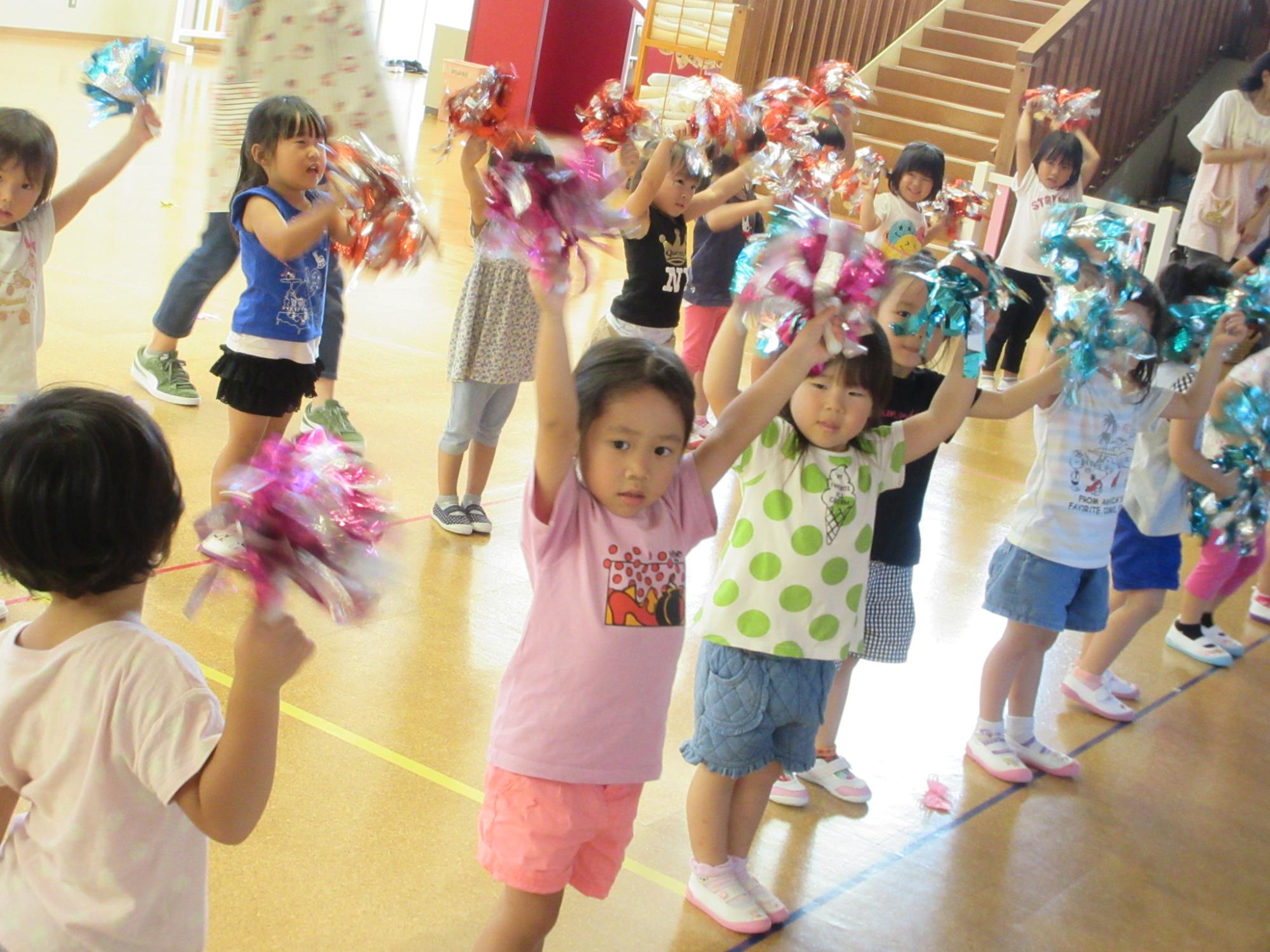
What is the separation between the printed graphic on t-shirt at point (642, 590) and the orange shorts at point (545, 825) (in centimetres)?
26

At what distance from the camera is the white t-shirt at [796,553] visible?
8.61ft

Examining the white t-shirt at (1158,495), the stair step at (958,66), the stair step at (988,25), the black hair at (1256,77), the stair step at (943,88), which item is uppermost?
the stair step at (988,25)

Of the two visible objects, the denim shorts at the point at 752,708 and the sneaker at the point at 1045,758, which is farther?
the sneaker at the point at 1045,758

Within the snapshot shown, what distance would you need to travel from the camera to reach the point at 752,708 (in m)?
2.62

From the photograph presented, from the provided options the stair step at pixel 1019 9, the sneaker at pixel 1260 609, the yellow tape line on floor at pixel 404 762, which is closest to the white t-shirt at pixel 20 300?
the yellow tape line on floor at pixel 404 762

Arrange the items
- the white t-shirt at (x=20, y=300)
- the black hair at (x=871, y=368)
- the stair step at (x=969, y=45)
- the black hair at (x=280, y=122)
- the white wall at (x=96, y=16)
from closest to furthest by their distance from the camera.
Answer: the black hair at (x=871, y=368)
the white t-shirt at (x=20, y=300)
the black hair at (x=280, y=122)
the stair step at (x=969, y=45)
the white wall at (x=96, y=16)

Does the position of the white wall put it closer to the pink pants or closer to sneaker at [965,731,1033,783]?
the pink pants

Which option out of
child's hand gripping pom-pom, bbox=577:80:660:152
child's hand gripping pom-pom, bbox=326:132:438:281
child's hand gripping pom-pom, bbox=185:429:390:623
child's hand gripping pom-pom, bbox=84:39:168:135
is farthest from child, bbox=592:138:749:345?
child's hand gripping pom-pom, bbox=185:429:390:623

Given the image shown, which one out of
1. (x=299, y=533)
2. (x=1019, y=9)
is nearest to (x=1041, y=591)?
(x=299, y=533)

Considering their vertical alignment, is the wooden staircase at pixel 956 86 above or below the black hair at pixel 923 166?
above

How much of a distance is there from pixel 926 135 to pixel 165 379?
9239mm

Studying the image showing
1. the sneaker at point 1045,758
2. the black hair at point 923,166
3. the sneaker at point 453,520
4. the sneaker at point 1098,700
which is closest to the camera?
the sneaker at point 1045,758

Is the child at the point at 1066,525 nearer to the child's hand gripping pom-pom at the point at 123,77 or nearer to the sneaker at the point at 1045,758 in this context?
the sneaker at the point at 1045,758

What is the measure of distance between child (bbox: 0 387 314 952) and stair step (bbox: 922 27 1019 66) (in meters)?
13.5
